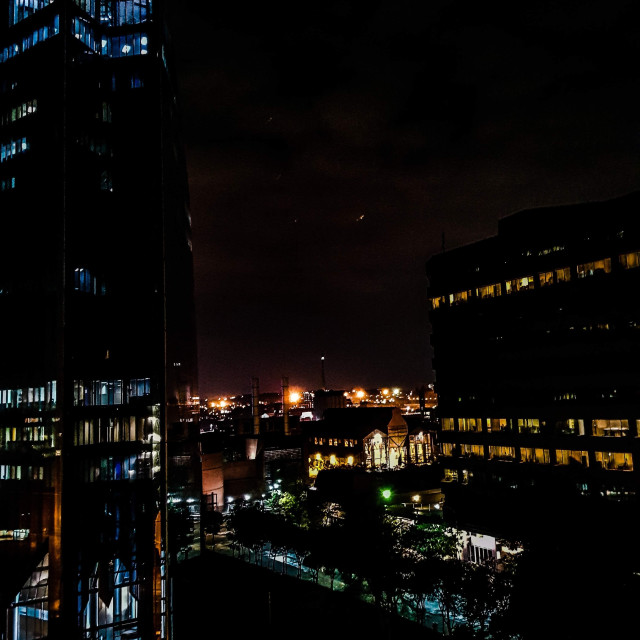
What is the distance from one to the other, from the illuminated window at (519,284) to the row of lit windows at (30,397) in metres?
36.4

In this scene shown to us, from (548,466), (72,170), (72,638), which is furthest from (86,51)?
(548,466)

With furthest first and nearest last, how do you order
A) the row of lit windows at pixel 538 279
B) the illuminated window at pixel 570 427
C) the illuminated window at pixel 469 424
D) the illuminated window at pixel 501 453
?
1. the illuminated window at pixel 469 424
2. the illuminated window at pixel 501 453
3. the illuminated window at pixel 570 427
4. the row of lit windows at pixel 538 279

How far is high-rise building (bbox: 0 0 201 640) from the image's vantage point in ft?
107

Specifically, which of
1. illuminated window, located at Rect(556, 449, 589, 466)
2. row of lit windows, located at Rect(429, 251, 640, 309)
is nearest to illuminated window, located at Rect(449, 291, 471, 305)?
row of lit windows, located at Rect(429, 251, 640, 309)

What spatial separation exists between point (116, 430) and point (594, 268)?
36285mm

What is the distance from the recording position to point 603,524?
27234 millimetres

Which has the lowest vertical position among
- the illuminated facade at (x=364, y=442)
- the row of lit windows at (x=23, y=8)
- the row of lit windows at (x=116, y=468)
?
→ the illuminated facade at (x=364, y=442)

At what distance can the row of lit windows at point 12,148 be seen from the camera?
3829 centimetres

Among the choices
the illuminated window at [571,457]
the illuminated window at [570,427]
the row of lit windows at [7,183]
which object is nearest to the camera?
the row of lit windows at [7,183]

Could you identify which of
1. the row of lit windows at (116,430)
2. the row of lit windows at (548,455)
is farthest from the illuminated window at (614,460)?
the row of lit windows at (116,430)

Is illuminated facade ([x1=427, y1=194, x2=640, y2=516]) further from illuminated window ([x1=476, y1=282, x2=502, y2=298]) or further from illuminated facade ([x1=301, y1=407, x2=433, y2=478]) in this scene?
illuminated facade ([x1=301, y1=407, x2=433, y2=478])

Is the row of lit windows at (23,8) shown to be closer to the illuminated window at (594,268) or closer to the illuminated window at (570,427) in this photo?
the illuminated window at (594,268)

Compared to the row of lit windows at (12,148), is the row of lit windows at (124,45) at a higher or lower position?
higher

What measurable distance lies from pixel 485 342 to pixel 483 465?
10681 millimetres
